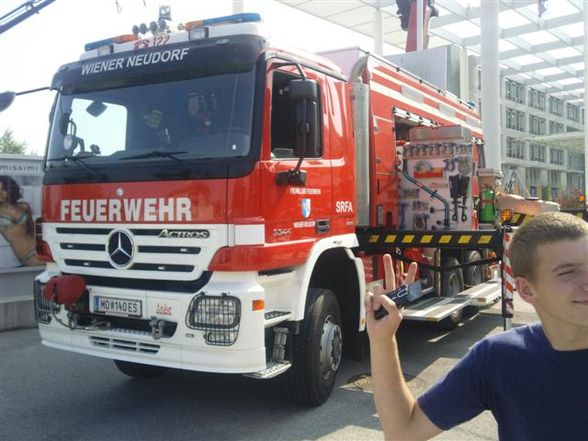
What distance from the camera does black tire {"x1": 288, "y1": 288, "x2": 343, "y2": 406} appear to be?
15.1ft

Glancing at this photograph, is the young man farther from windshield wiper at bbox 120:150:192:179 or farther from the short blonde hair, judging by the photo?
windshield wiper at bbox 120:150:192:179

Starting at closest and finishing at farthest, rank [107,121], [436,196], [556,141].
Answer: [107,121] → [436,196] → [556,141]

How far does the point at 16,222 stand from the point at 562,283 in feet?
28.7

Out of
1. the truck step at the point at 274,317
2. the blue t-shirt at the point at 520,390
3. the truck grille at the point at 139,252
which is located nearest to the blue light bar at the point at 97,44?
the truck grille at the point at 139,252

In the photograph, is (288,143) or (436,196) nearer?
(288,143)

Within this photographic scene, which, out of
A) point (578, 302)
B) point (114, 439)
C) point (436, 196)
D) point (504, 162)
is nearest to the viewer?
point (578, 302)

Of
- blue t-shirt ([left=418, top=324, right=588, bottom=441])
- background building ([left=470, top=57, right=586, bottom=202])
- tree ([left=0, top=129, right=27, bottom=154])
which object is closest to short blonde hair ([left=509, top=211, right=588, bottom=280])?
blue t-shirt ([left=418, top=324, right=588, bottom=441])

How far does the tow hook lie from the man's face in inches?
122

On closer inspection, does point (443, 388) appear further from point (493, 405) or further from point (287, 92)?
point (287, 92)

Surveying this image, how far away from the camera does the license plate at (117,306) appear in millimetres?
4297

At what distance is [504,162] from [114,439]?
Answer: 53156mm

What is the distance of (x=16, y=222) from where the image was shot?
871 centimetres

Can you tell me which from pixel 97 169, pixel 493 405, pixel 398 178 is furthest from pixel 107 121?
pixel 493 405

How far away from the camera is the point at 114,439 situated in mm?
4172
